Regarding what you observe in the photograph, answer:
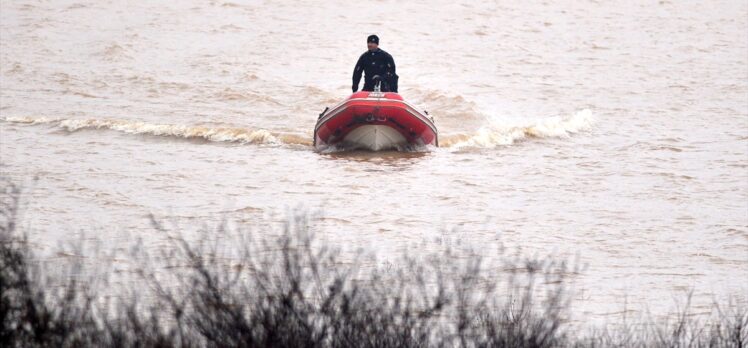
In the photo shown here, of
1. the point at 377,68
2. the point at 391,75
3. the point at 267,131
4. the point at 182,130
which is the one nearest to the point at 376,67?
the point at 377,68

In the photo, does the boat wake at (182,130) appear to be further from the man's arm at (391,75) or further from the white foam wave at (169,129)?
the man's arm at (391,75)

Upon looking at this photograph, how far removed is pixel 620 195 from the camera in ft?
54.3

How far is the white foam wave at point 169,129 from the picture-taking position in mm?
21078

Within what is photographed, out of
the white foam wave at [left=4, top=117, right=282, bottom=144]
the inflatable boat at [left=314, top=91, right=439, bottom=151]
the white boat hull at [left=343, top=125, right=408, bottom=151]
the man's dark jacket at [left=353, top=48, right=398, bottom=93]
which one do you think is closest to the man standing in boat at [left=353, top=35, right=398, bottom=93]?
the man's dark jacket at [left=353, top=48, right=398, bottom=93]

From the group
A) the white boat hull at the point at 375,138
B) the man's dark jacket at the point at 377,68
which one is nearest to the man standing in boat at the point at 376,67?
the man's dark jacket at the point at 377,68

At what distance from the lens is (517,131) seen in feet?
73.3

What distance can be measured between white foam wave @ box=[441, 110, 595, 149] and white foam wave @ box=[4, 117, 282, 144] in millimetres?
3000

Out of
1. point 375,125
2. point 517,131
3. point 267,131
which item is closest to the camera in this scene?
point 375,125

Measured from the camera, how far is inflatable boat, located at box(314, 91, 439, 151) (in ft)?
59.6

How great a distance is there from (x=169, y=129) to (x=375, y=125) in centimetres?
459

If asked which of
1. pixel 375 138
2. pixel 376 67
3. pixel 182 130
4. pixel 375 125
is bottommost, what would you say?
pixel 375 138

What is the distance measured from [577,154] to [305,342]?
14679 millimetres

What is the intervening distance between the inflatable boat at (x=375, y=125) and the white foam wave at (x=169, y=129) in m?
2.04

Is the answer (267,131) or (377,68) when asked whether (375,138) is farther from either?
(267,131)
